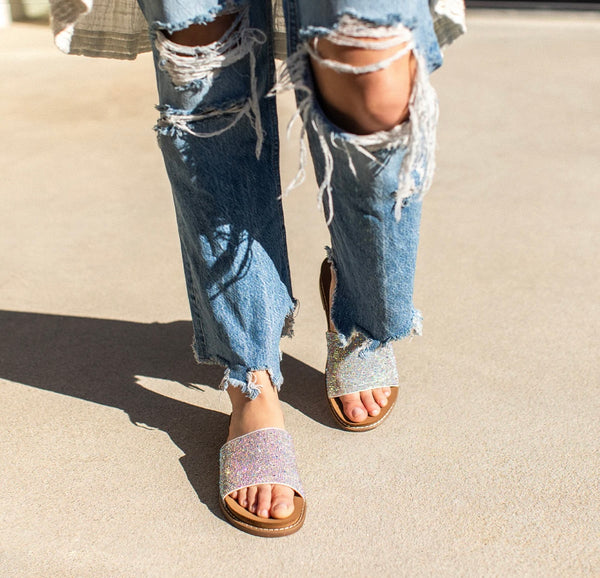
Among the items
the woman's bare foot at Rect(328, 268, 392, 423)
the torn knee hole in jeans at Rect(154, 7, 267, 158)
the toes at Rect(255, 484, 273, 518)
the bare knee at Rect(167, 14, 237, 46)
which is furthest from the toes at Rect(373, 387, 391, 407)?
the bare knee at Rect(167, 14, 237, 46)

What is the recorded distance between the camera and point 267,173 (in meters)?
1.11

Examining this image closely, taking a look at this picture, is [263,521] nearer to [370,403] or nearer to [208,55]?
[370,403]

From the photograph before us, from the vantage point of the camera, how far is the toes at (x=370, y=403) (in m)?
1.29

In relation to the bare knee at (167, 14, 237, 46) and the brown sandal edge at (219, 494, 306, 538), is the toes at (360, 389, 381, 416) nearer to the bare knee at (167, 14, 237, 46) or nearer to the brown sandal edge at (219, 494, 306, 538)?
the brown sandal edge at (219, 494, 306, 538)

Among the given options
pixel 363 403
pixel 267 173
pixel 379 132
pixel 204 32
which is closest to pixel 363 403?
pixel 363 403

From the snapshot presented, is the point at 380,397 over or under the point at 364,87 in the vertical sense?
under

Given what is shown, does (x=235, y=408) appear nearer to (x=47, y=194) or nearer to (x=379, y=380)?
(x=379, y=380)

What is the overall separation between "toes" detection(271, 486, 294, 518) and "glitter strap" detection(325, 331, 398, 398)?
10.0 inches

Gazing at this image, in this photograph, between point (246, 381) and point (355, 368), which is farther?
point (355, 368)

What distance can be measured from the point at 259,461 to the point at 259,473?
22mm

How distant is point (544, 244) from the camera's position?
1.93 m

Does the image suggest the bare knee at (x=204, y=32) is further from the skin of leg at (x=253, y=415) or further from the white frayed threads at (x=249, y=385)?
the white frayed threads at (x=249, y=385)

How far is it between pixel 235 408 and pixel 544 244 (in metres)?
1.10

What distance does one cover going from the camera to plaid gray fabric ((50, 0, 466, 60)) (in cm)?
100
